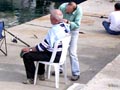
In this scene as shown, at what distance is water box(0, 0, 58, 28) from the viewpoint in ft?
51.8

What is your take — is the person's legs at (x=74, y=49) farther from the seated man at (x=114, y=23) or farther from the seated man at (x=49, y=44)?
the seated man at (x=114, y=23)

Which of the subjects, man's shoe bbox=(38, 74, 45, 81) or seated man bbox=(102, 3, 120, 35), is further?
seated man bbox=(102, 3, 120, 35)

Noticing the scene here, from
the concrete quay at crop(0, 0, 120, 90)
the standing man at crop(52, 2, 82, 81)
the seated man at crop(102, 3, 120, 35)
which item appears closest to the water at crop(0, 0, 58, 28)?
the concrete quay at crop(0, 0, 120, 90)

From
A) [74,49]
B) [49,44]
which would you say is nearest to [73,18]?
[74,49]

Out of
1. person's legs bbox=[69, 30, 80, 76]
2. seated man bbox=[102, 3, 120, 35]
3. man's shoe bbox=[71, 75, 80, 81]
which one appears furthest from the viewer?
seated man bbox=[102, 3, 120, 35]

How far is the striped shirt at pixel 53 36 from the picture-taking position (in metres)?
6.23

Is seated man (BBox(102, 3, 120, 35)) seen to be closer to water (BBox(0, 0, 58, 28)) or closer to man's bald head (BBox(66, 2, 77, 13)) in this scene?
water (BBox(0, 0, 58, 28))

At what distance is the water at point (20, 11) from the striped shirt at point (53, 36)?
7870mm

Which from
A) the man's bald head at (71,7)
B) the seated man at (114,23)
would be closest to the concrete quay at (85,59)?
the seated man at (114,23)

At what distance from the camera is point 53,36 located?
6.23 m

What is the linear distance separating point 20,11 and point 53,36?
41.2 ft

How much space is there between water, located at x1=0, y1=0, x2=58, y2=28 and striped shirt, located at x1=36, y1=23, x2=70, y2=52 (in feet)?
25.8

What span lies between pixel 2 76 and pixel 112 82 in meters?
2.14

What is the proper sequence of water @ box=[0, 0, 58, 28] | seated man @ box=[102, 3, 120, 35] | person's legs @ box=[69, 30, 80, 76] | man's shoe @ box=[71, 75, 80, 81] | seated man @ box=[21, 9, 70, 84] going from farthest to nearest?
water @ box=[0, 0, 58, 28] < seated man @ box=[102, 3, 120, 35] < man's shoe @ box=[71, 75, 80, 81] < person's legs @ box=[69, 30, 80, 76] < seated man @ box=[21, 9, 70, 84]
